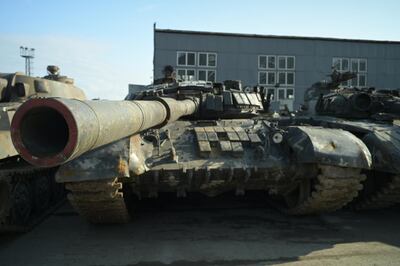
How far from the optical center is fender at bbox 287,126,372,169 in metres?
6.33

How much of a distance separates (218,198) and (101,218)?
316cm

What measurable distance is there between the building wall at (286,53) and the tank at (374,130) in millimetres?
20761

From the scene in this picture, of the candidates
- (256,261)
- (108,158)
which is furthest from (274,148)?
(108,158)

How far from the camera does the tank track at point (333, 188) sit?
21.2ft

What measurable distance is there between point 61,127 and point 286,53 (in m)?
31.1

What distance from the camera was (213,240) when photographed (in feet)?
21.4

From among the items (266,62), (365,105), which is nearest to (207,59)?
(266,62)

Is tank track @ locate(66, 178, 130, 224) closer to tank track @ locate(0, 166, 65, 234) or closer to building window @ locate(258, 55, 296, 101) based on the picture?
tank track @ locate(0, 166, 65, 234)

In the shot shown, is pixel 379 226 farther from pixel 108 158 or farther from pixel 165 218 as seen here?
pixel 108 158

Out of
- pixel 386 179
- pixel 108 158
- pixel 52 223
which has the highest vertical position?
pixel 108 158

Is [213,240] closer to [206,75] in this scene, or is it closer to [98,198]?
[98,198]

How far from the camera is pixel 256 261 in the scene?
18.5ft

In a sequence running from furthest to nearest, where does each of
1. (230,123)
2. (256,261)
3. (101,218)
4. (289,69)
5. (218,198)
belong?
(289,69) < (218,198) < (230,123) < (101,218) < (256,261)

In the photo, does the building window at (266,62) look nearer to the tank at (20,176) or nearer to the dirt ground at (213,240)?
the tank at (20,176)
